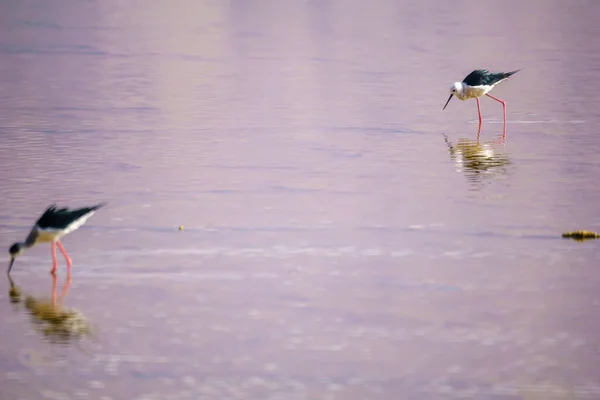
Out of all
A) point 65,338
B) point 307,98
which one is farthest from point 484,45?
point 65,338

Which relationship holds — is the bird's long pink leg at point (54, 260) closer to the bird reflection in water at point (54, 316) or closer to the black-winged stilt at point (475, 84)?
the bird reflection in water at point (54, 316)

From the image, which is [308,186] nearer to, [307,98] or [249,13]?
[307,98]

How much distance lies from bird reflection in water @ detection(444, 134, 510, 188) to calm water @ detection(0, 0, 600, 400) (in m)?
0.07

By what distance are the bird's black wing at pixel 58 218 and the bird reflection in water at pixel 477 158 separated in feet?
18.4

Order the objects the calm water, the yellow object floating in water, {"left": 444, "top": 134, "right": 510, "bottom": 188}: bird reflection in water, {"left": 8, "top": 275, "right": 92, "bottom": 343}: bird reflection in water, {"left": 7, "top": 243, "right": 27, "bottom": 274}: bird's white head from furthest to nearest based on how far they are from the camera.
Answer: {"left": 444, "top": 134, "right": 510, "bottom": 188}: bird reflection in water, the yellow object floating in water, {"left": 7, "top": 243, "right": 27, "bottom": 274}: bird's white head, {"left": 8, "top": 275, "right": 92, "bottom": 343}: bird reflection in water, the calm water

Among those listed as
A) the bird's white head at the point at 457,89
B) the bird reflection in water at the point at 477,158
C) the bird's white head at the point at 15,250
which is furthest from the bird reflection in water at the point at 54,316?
the bird's white head at the point at 457,89

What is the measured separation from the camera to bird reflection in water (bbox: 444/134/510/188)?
15.5 metres

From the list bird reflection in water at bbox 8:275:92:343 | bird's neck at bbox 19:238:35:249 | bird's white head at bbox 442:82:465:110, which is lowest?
bird reflection in water at bbox 8:275:92:343

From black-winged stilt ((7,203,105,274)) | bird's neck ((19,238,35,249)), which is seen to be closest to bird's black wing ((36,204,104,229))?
black-winged stilt ((7,203,105,274))

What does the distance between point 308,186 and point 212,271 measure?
3821 millimetres

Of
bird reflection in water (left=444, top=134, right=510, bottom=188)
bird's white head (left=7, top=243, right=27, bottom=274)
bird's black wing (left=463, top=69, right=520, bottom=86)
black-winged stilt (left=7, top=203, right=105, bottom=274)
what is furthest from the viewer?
bird's black wing (left=463, top=69, right=520, bottom=86)

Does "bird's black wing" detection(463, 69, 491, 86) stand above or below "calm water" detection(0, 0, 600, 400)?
above

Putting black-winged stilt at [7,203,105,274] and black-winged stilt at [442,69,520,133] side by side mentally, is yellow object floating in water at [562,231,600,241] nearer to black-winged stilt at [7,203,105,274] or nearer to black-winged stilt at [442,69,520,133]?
black-winged stilt at [7,203,105,274]

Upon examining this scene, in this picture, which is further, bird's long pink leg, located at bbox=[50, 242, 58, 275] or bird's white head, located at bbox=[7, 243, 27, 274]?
bird's long pink leg, located at bbox=[50, 242, 58, 275]
